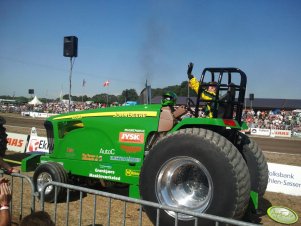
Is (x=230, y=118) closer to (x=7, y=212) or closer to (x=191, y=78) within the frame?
(x=191, y=78)

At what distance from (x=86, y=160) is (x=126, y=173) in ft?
2.95

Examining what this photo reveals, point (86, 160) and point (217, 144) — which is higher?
point (217, 144)

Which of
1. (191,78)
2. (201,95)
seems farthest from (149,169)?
(191,78)

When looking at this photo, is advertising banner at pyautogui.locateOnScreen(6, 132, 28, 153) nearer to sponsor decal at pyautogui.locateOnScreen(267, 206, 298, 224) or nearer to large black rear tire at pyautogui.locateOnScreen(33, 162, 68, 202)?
large black rear tire at pyautogui.locateOnScreen(33, 162, 68, 202)

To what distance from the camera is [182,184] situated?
15.1 ft

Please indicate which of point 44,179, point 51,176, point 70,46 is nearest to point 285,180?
point 51,176

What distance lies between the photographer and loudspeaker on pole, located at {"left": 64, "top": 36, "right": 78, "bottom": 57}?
11.8 metres

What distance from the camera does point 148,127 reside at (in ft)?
17.0

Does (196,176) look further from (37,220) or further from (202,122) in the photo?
(37,220)

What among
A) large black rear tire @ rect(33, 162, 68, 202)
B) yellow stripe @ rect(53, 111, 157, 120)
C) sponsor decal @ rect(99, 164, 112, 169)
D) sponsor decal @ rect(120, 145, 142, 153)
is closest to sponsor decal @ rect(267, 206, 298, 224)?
sponsor decal @ rect(120, 145, 142, 153)

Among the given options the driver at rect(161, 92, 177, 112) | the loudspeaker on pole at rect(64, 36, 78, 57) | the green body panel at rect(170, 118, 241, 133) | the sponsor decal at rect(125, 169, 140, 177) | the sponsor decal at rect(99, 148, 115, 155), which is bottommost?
the sponsor decal at rect(125, 169, 140, 177)

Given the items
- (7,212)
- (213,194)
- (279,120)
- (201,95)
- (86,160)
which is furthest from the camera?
(279,120)

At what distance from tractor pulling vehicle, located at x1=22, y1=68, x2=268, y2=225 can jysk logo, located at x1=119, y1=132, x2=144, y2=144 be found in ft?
0.05

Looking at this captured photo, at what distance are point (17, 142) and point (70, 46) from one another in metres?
4.01
